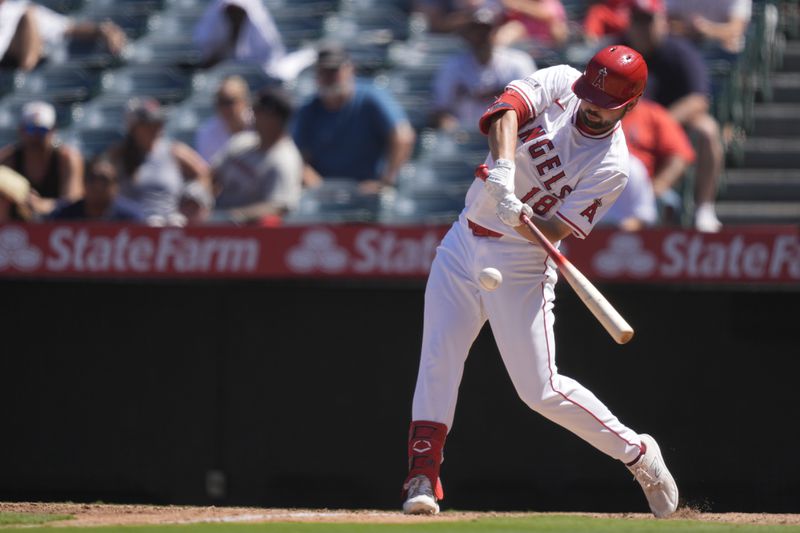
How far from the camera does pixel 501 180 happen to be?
500 cm

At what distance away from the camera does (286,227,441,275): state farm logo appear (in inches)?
285

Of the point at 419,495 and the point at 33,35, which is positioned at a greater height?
the point at 33,35

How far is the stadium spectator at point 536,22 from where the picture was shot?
9.90 meters

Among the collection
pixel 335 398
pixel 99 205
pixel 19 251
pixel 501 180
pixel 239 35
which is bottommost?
pixel 335 398

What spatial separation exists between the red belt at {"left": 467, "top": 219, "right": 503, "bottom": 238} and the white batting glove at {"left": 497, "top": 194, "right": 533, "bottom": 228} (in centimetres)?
26

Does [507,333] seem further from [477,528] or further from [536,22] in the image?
[536,22]

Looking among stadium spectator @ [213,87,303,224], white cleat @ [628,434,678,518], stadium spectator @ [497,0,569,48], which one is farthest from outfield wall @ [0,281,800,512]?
stadium spectator @ [497,0,569,48]

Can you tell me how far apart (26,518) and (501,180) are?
2312mm

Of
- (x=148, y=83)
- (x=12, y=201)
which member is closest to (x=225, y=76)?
(x=148, y=83)

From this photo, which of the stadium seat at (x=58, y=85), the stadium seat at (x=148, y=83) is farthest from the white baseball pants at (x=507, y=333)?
the stadium seat at (x=58, y=85)

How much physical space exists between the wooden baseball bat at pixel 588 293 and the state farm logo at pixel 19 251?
3.31m

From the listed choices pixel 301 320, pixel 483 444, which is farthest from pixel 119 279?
pixel 483 444

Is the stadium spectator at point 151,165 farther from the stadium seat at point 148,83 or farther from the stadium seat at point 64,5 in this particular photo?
the stadium seat at point 64,5

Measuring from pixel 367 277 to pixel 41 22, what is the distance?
17.0 ft
